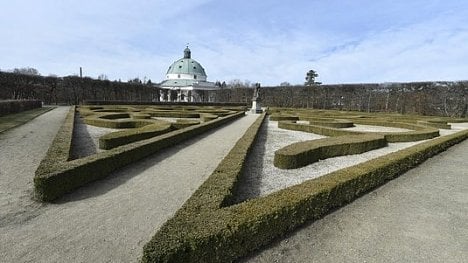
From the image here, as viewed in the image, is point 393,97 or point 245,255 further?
point 393,97

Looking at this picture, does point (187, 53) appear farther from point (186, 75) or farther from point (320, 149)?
point (320, 149)

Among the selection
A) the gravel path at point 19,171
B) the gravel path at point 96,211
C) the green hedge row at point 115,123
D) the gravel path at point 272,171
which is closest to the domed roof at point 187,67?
the green hedge row at point 115,123

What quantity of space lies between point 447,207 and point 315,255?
3.85m

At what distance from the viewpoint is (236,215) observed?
4.53m

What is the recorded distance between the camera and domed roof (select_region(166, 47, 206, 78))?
101 m

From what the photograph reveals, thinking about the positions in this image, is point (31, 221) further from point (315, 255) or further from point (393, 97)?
point (393, 97)

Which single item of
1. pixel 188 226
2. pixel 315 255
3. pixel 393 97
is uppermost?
pixel 393 97

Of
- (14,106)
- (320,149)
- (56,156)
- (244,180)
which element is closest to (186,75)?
(14,106)

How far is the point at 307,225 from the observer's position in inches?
216

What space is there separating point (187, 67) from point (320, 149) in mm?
95320

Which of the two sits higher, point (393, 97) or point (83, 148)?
point (393, 97)

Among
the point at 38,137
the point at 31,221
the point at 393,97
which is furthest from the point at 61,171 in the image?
the point at 393,97

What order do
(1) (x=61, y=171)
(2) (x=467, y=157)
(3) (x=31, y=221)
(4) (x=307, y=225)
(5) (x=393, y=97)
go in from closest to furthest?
1. (3) (x=31, y=221)
2. (4) (x=307, y=225)
3. (1) (x=61, y=171)
4. (2) (x=467, y=157)
5. (5) (x=393, y=97)

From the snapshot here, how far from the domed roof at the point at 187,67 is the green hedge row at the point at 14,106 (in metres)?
71.6
